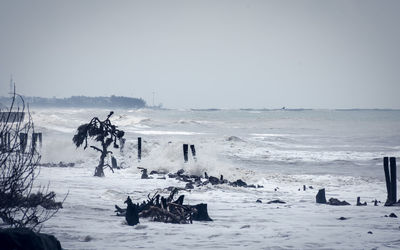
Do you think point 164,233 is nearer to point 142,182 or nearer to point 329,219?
point 329,219

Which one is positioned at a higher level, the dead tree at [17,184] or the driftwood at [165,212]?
the dead tree at [17,184]

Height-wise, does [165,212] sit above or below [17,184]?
below

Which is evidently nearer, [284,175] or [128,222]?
[128,222]

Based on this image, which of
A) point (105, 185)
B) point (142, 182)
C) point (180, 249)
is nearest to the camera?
point (180, 249)

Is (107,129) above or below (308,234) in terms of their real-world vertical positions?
above

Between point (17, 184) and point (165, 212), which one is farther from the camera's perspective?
point (165, 212)

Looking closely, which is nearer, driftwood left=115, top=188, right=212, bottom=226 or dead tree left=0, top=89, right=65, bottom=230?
dead tree left=0, top=89, right=65, bottom=230

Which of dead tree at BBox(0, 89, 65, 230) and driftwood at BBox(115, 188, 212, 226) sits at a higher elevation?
dead tree at BBox(0, 89, 65, 230)

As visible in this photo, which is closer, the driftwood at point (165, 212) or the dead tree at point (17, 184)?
the dead tree at point (17, 184)

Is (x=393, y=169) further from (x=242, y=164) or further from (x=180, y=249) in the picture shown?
(x=242, y=164)

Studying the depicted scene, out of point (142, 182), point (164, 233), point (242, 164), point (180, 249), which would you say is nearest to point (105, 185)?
point (142, 182)

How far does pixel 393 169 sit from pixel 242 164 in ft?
52.4

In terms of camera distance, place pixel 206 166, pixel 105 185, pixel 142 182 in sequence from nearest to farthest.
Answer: pixel 105 185, pixel 142 182, pixel 206 166

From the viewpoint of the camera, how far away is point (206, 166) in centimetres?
2534
